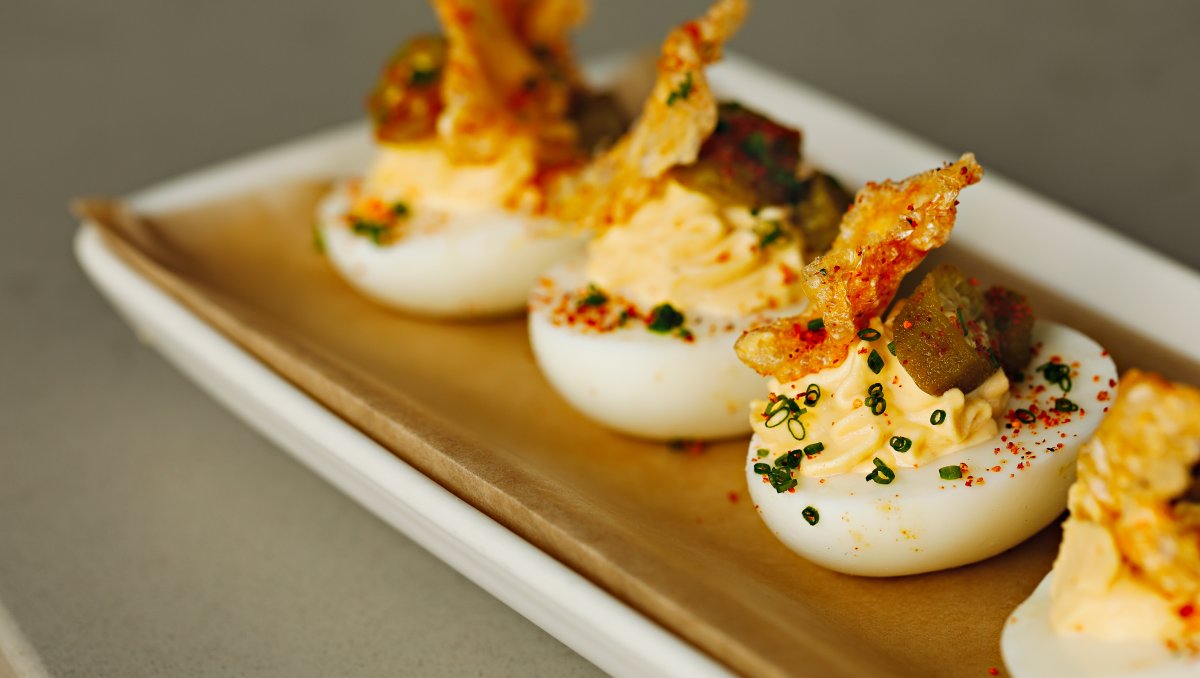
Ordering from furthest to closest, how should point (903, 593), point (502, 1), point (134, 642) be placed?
point (502, 1), point (134, 642), point (903, 593)

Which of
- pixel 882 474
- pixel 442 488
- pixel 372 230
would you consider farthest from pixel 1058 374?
pixel 372 230

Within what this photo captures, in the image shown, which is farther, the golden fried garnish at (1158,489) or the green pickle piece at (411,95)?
the green pickle piece at (411,95)

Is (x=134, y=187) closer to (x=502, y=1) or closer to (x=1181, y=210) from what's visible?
(x=502, y=1)

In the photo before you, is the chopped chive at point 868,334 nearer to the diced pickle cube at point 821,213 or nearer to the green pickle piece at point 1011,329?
the green pickle piece at point 1011,329

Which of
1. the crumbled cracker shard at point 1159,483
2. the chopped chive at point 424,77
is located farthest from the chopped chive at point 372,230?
the crumbled cracker shard at point 1159,483

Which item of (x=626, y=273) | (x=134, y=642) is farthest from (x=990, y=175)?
(x=134, y=642)

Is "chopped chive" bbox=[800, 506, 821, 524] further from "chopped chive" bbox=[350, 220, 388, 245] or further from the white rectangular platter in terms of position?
"chopped chive" bbox=[350, 220, 388, 245]

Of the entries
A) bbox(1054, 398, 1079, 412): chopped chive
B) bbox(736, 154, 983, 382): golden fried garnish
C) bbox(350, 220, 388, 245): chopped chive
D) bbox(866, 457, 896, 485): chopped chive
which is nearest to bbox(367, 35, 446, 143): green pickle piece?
bbox(350, 220, 388, 245): chopped chive
